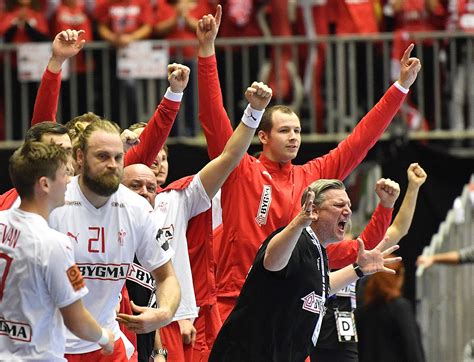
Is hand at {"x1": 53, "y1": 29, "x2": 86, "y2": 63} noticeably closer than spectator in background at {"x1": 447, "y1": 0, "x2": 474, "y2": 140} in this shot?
Yes

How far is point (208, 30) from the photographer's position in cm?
923

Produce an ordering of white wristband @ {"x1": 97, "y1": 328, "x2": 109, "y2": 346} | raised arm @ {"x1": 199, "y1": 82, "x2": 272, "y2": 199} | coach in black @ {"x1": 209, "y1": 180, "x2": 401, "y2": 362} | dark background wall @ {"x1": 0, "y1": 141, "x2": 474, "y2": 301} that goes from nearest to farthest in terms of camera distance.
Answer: white wristband @ {"x1": 97, "y1": 328, "x2": 109, "y2": 346} < coach in black @ {"x1": 209, "y1": 180, "x2": 401, "y2": 362} < raised arm @ {"x1": 199, "y1": 82, "x2": 272, "y2": 199} < dark background wall @ {"x1": 0, "y1": 141, "x2": 474, "y2": 301}

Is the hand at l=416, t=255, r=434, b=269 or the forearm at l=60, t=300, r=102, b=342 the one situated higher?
the forearm at l=60, t=300, r=102, b=342

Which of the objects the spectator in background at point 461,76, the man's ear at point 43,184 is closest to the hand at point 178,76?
the man's ear at point 43,184

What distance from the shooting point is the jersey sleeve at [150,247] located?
7691 mm

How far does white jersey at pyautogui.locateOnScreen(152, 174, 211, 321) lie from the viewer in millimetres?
8984

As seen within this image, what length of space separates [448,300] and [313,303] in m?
6.29

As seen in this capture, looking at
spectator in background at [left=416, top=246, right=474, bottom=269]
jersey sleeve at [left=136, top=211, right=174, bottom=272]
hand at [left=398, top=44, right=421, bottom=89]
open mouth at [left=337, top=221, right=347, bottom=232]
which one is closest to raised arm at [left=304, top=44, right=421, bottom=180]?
hand at [left=398, top=44, right=421, bottom=89]

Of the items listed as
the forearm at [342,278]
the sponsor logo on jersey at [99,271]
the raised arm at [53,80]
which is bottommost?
the forearm at [342,278]

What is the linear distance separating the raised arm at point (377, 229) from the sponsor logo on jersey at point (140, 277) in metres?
1.46

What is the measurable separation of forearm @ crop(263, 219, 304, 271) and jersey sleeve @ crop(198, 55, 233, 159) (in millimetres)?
1734

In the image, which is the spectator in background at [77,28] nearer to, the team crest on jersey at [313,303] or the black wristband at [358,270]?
the black wristband at [358,270]

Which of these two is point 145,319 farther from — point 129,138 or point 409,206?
point 409,206

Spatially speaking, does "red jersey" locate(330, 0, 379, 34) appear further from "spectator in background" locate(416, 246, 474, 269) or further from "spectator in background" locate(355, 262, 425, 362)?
"spectator in background" locate(355, 262, 425, 362)
